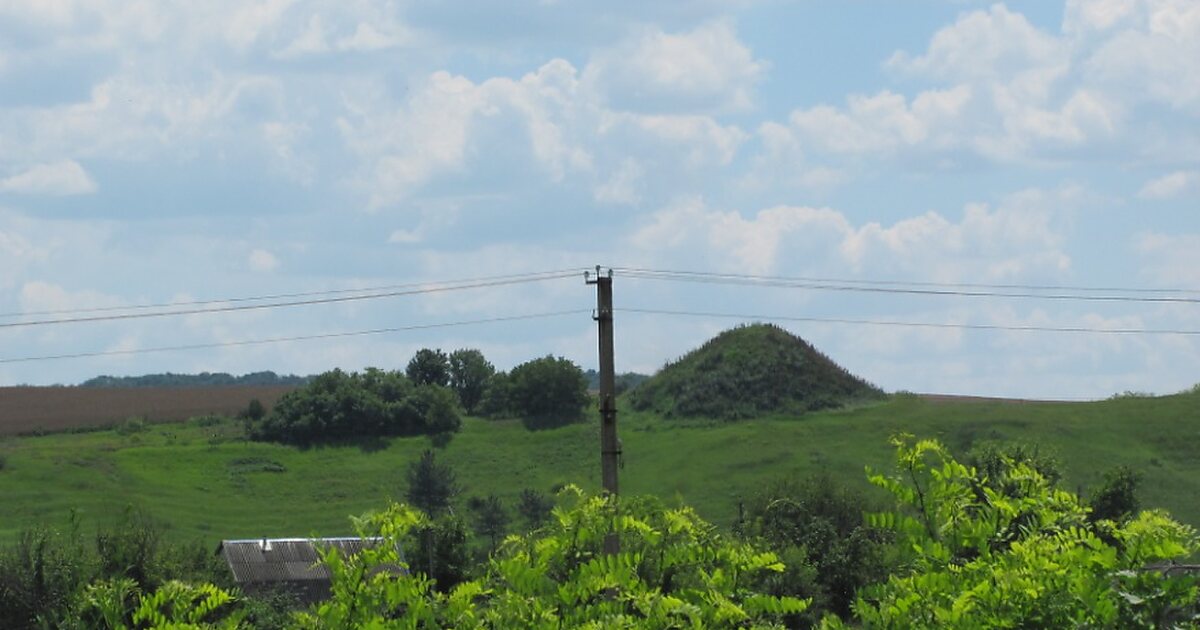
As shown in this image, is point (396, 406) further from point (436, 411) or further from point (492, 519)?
point (492, 519)

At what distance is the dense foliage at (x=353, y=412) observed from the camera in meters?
102

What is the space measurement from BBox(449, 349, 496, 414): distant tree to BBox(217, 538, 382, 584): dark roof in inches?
2584

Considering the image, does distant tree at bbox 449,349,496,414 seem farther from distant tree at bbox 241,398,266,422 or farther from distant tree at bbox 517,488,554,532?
distant tree at bbox 517,488,554,532

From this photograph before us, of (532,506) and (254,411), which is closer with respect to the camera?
(532,506)

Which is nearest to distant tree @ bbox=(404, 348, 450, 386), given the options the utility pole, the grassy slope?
the grassy slope

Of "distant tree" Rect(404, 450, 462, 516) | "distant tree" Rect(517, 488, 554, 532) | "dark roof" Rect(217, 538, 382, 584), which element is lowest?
"dark roof" Rect(217, 538, 382, 584)

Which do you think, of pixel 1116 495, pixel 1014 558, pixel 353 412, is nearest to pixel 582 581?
pixel 1014 558

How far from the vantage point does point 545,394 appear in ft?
347

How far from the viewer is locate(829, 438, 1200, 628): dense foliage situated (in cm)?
614

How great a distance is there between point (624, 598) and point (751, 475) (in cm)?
7145

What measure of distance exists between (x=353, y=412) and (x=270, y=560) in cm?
4936

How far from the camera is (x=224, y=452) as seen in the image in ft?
319

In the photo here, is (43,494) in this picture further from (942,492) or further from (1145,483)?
(942,492)

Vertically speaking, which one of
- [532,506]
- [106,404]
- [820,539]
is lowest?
[820,539]
